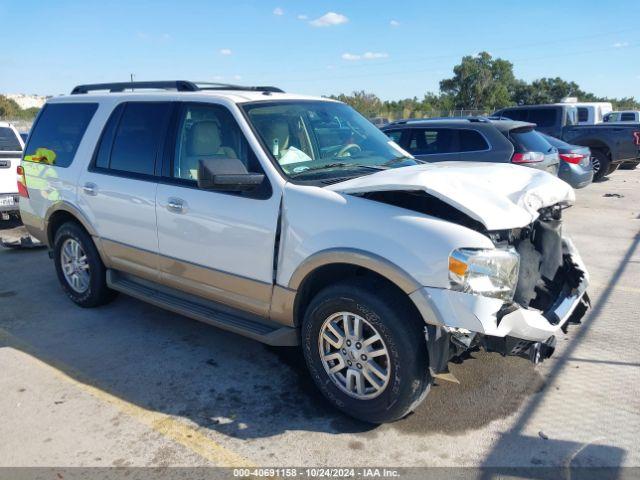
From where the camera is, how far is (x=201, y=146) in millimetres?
4172

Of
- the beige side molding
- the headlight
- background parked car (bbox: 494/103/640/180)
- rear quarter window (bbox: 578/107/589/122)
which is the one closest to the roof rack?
the beige side molding

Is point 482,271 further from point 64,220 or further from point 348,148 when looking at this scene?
point 64,220

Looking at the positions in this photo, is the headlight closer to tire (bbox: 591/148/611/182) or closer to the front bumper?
the front bumper

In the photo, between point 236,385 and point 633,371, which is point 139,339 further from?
point 633,371

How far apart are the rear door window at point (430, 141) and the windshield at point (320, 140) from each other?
4079mm

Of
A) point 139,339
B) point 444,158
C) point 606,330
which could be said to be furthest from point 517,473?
point 444,158

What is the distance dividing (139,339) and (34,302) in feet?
5.75

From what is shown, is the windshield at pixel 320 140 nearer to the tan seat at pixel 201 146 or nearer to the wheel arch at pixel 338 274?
the tan seat at pixel 201 146

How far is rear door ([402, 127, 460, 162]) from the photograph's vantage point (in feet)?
27.7

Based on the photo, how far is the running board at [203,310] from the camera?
11.9 ft

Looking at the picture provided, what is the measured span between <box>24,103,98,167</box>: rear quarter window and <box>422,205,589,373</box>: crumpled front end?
154 inches

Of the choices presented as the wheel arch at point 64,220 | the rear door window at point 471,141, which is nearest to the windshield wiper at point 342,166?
the wheel arch at point 64,220

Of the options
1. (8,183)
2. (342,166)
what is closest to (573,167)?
(342,166)

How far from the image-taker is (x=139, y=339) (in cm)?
462
